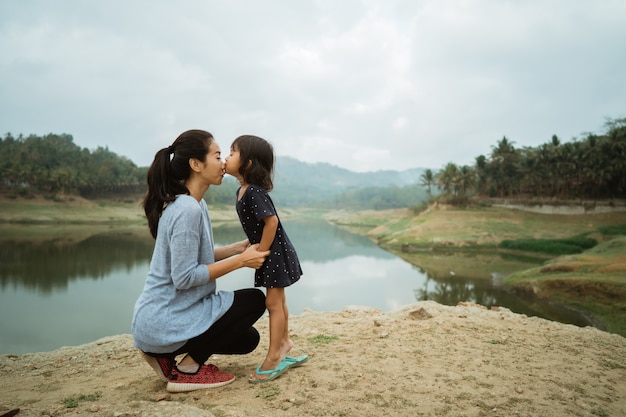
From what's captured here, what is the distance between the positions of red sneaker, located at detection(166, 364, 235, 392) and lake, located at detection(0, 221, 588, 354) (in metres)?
7.23

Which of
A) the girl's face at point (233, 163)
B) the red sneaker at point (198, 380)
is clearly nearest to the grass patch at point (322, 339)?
the red sneaker at point (198, 380)

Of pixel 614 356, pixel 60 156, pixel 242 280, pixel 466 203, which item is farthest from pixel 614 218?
pixel 60 156

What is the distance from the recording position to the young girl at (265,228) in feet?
9.12

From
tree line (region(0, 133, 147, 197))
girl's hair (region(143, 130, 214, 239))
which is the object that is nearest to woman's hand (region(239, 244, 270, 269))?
girl's hair (region(143, 130, 214, 239))

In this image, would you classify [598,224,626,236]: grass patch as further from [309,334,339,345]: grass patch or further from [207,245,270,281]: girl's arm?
[207,245,270,281]: girl's arm

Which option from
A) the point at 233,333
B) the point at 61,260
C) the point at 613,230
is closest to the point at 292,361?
the point at 233,333

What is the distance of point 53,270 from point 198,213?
1911 cm

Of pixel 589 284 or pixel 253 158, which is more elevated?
pixel 253 158

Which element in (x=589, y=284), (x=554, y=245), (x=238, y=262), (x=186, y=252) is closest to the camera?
(x=186, y=252)

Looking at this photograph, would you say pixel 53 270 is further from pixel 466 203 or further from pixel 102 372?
pixel 466 203

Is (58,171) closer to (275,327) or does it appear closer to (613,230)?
(275,327)

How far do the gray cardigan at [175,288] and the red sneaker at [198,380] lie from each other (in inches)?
12.5

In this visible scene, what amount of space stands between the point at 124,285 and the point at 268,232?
48.4ft

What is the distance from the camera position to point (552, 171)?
44031 millimetres
